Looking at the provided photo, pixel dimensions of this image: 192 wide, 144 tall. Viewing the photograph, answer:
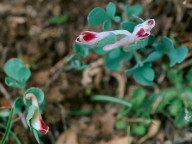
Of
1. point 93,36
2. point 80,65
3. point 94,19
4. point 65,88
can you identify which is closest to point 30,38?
point 65,88

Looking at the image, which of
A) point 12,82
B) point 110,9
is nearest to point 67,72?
point 12,82

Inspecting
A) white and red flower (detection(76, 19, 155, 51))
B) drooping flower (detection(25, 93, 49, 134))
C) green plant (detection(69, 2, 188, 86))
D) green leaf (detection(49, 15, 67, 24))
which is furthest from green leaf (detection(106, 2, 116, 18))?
green leaf (detection(49, 15, 67, 24))

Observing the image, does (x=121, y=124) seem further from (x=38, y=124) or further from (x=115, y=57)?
(x=38, y=124)

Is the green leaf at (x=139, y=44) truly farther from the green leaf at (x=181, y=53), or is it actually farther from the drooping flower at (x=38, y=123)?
the drooping flower at (x=38, y=123)

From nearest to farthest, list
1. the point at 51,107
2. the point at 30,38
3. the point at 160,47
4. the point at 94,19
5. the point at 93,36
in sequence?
1. the point at 93,36
2. the point at 94,19
3. the point at 160,47
4. the point at 51,107
5. the point at 30,38

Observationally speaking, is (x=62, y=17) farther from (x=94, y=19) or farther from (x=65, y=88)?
(x=94, y=19)

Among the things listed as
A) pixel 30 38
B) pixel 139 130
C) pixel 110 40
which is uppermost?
pixel 110 40
